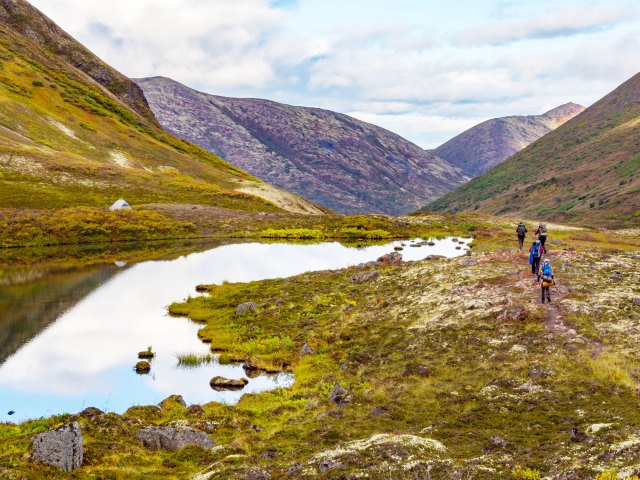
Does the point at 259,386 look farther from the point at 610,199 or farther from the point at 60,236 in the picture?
the point at 610,199

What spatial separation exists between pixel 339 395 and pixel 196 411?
260 inches

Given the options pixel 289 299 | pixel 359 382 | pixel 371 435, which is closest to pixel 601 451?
pixel 371 435

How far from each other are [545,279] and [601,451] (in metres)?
18.1

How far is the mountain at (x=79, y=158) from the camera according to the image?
4454 inches

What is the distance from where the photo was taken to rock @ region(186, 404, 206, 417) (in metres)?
24.0

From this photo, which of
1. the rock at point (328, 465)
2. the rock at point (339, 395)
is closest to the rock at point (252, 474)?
the rock at point (328, 465)

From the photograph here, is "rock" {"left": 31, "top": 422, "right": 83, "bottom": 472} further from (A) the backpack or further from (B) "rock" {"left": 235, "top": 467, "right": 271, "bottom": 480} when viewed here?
(A) the backpack

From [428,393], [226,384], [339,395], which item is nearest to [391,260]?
[226,384]

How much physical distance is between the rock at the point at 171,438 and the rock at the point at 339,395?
20.1 ft

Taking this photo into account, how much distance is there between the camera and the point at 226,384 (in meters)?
30.2

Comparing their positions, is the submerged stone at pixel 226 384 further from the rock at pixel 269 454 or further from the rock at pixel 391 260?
the rock at pixel 391 260

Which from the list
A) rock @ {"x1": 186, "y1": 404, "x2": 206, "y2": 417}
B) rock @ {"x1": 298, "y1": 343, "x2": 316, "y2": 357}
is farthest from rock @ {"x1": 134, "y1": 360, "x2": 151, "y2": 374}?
rock @ {"x1": 298, "y1": 343, "x2": 316, "y2": 357}

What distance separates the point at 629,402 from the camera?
2022cm

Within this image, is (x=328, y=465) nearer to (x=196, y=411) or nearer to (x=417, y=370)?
(x=196, y=411)
